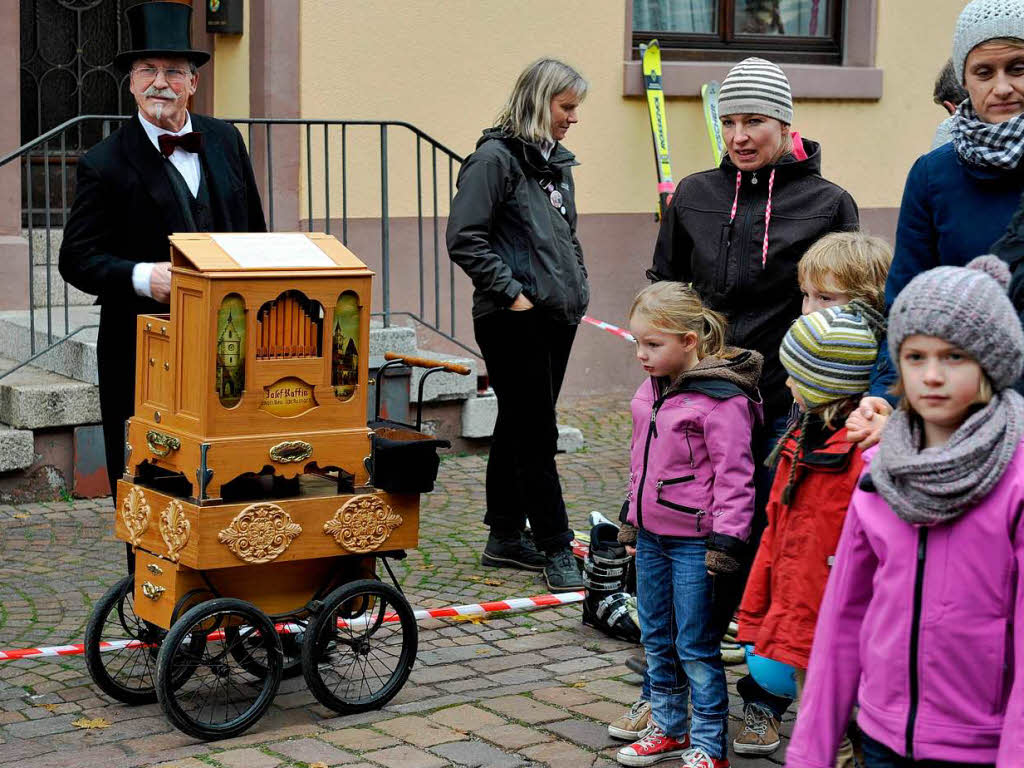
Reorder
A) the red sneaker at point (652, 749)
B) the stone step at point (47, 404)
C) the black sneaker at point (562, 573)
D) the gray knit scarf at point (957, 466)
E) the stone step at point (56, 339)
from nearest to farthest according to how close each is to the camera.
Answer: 1. the gray knit scarf at point (957, 466)
2. the red sneaker at point (652, 749)
3. the black sneaker at point (562, 573)
4. the stone step at point (47, 404)
5. the stone step at point (56, 339)

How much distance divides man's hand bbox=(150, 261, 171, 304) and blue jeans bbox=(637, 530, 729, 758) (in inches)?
64.3

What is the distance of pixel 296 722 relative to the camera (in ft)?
15.4

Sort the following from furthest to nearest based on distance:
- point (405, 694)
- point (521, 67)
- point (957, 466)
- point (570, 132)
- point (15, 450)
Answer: point (570, 132) → point (521, 67) → point (15, 450) → point (405, 694) → point (957, 466)

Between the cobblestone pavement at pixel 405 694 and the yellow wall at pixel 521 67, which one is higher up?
the yellow wall at pixel 521 67

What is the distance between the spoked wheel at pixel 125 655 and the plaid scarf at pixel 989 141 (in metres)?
2.55

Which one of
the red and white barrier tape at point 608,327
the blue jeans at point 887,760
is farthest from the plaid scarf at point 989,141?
the red and white barrier tape at point 608,327

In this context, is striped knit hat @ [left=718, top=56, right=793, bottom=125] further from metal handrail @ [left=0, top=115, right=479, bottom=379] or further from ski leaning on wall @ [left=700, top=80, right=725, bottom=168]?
ski leaning on wall @ [left=700, top=80, right=725, bottom=168]

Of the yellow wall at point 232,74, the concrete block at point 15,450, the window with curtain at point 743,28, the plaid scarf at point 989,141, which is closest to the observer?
the plaid scarf at point 989,141

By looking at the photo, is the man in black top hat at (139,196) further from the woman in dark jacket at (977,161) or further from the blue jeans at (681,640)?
the woman in dark jacket at (977,161)

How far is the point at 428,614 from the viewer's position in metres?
5.78

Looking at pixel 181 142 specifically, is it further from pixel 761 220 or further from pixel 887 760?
pixel 887 760

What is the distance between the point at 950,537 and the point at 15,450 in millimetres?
5569

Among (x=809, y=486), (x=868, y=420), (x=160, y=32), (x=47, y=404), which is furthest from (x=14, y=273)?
(x=868, y=420)

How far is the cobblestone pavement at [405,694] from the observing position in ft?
14.5
